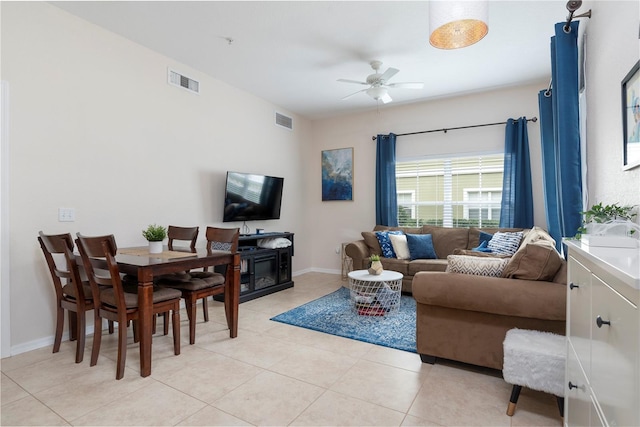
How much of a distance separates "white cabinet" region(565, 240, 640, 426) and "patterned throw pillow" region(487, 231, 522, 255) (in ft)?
8.86

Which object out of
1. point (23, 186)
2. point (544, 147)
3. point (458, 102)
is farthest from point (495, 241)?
point (23, 186)

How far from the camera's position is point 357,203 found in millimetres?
5785

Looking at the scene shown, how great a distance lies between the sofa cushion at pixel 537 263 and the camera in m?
2.05

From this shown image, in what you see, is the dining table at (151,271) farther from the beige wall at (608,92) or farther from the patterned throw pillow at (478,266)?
the beige wall at (608,92)

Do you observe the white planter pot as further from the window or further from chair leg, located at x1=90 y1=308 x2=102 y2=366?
the window

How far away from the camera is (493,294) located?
6.81ft

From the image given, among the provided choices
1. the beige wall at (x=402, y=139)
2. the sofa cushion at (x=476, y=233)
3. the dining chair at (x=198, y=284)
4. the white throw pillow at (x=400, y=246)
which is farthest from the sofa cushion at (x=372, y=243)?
the dining chair at (x=198, y=284)

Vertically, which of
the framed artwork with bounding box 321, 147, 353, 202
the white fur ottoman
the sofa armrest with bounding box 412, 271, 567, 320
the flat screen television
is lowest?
the white fur ottoman

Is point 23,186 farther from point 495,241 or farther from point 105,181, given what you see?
point 495,241

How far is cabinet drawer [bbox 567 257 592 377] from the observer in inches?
45.9

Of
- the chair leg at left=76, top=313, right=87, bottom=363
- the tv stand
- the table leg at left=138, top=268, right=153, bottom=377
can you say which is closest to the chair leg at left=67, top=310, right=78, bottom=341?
the chair leg at left=76, top=313, right=87, bottom=363

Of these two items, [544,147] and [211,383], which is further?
[544,147]

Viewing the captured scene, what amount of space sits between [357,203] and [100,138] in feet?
12.5

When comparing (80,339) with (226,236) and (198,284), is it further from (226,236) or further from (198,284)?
(226,236)
